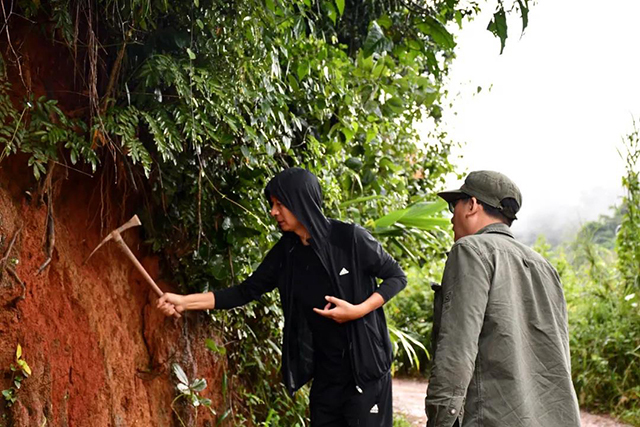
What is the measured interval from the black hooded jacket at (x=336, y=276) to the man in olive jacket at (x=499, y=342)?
998mm

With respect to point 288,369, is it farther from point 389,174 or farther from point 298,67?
point 389,174

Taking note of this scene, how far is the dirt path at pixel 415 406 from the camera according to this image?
740 cm

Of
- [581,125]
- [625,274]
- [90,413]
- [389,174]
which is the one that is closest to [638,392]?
[625,274]

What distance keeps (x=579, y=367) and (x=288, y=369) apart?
5.24 meters

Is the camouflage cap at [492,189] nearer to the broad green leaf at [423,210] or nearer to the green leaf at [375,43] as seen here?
the green leaf at [375,43]

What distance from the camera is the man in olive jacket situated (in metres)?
2.55

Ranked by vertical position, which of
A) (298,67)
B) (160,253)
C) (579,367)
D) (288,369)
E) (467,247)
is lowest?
(579,367)

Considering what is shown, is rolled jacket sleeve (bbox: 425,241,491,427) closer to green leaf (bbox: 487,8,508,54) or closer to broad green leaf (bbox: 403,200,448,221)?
green leaf (bbox: 487,8,508,54)

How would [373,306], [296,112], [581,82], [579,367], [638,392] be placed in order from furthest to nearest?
[581,82]
[579,367]
[638,392]
[296,112]
[373,306]

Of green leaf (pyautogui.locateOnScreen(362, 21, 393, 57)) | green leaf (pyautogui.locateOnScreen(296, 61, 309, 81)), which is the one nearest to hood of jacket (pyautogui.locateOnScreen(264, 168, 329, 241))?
green leaf (pyautogui.locateOnScreen(296, 61, 309, 81))

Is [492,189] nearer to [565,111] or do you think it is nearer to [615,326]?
[615,326]

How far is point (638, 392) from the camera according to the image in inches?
296

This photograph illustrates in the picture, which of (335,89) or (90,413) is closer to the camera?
(90,413)

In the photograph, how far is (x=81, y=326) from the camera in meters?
3.94
